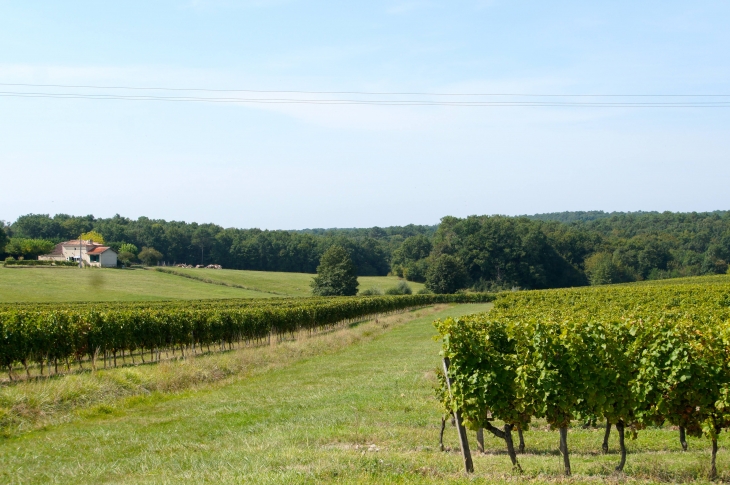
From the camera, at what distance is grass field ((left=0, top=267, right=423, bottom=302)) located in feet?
214

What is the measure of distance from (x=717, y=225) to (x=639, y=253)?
39.4 m

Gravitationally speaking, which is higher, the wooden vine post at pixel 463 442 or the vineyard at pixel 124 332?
the wooden vine post at pixel 463 442

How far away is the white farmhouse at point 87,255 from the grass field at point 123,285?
5525mm

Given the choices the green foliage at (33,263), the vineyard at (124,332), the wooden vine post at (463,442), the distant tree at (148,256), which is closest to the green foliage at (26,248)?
the green foliage at (33,263)

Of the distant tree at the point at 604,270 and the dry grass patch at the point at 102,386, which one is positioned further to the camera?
the distant tree at the point at 604,270

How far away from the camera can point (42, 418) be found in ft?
44.8

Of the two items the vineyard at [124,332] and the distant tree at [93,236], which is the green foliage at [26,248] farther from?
the vineyard at [124,332]

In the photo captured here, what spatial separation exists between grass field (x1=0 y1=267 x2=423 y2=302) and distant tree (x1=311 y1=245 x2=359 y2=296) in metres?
5.25

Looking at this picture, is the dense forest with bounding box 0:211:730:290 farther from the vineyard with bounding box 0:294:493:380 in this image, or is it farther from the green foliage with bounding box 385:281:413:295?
the vineyard with bounding box 0:294:493:380

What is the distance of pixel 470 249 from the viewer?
120 meters

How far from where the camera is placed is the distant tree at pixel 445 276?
104 meters

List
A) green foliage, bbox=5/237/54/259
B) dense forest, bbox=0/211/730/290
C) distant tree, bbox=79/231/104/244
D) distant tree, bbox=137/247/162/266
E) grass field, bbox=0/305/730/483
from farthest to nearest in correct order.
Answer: distant tree, bbox=79/231/104/244, dense forest, bbox=0/211/730/290, distant tree, bbox=137/247/162/266, green foliage, bbox=5/237/54/259, grass field, bbox=0/305/730/483

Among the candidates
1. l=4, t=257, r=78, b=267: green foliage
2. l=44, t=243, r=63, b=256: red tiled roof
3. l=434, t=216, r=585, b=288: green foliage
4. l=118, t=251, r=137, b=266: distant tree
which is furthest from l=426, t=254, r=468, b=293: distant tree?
l=44, t=243, r=63, b=256: red tiled roof

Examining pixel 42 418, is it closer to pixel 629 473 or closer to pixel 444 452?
pixel 444 452
